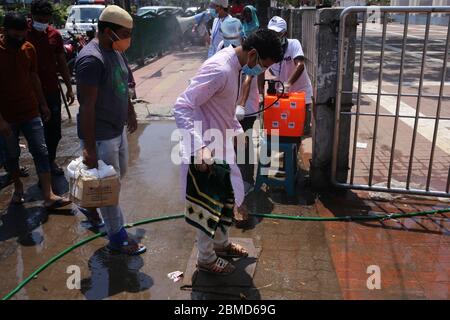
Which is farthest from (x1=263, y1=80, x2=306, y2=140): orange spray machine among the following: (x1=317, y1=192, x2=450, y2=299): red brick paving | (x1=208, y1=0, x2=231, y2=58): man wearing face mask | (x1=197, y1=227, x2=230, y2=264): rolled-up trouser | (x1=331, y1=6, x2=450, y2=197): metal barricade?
(x1=208, y1=0, x2=231, y2=58): man wearing face mask

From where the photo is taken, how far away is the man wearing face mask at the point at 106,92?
300 cm

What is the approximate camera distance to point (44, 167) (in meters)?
4.34

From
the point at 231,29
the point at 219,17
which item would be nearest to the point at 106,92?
the point at 231,29

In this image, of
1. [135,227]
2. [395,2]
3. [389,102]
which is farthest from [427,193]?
[395,2]

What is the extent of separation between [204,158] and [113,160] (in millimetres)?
989

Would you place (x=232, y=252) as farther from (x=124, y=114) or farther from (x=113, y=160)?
(x=124, y=114)

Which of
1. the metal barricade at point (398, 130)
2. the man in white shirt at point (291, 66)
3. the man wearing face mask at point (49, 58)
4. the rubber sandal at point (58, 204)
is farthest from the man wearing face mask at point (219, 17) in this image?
the rubber sandal at point (58, 204)

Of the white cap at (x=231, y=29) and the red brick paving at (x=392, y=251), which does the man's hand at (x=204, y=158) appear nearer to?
the red brick paving at (x=392, y=251)

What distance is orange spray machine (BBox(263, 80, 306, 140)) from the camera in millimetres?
4352

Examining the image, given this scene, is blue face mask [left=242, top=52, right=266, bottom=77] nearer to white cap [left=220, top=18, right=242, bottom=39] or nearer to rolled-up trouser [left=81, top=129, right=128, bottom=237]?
rolled-up trouser [left=81, top=129, right=128, bottom=237]

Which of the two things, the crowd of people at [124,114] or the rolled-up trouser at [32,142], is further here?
the rolled-up trouser at [32,142]

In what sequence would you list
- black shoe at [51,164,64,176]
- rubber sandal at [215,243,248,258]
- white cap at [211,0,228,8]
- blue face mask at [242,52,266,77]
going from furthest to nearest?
white cap at [211,0,228,8]
black shoe at [51,164,64,176]
rubber sandal at [215,243,248,258]
blue face mask at [242,52,266,77]

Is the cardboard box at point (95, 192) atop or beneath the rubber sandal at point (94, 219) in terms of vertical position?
atop

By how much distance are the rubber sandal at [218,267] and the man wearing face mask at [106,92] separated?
0.78 m
